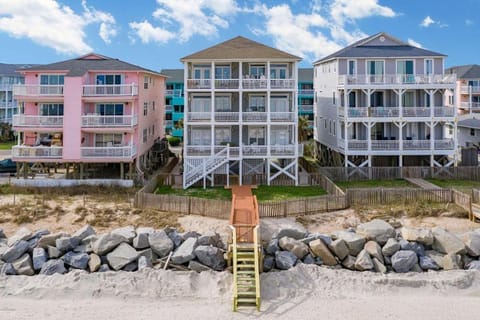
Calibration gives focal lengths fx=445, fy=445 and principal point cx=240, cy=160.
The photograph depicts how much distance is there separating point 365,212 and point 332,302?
9558 mm

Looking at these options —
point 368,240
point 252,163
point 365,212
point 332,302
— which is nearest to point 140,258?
point 332,302

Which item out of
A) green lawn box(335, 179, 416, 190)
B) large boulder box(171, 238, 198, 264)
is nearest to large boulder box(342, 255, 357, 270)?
large boulder box(171, 238, 198, 264)

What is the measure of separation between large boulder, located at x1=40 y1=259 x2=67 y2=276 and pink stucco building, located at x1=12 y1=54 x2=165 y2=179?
1405 cm

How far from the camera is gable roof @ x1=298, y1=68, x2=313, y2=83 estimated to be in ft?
223

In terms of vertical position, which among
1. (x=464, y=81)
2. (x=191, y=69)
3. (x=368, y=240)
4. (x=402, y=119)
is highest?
(x=464, y=81)

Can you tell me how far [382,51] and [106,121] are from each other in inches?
923

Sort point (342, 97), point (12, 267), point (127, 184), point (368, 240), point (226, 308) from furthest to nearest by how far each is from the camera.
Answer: point (342, 97), point (127, 184), point (368, 240), point (12, 267), point (226, 308)

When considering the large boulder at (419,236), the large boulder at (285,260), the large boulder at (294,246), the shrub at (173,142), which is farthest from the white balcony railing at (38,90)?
the shrub at (173,142)

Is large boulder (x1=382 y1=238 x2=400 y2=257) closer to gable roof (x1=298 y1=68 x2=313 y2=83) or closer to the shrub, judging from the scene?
the shrub

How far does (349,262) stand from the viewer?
64.0 ft

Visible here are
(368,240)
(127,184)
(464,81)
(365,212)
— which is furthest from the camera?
(464,81)

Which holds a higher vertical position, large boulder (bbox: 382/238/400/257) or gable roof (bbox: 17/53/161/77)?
gable roof (bbox: 17/53/161/77)

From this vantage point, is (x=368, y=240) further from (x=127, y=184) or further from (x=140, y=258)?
(x=127, y=184)

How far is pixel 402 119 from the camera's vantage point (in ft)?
118
